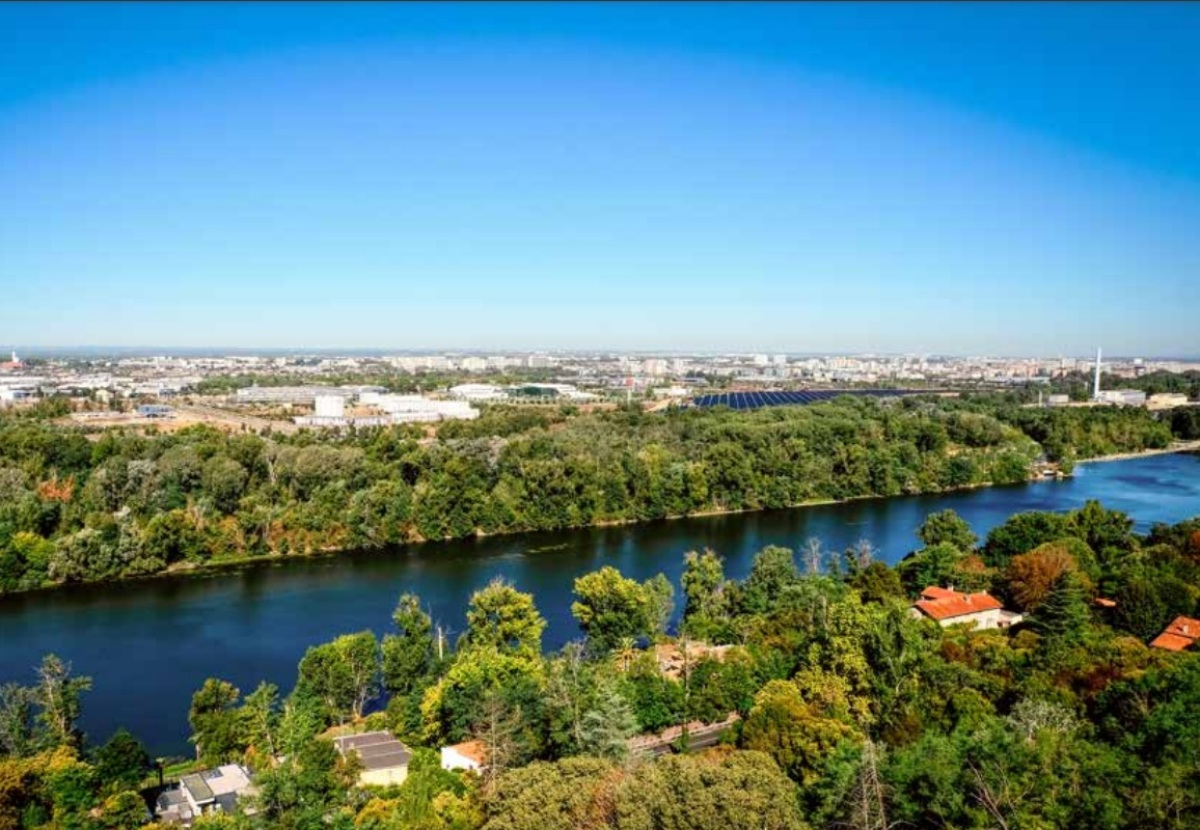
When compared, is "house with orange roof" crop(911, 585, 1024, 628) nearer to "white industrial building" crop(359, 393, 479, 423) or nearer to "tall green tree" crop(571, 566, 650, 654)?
"tall green tree" crop(571, 566, 650, 654)

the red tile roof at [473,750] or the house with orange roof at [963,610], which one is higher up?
the house with orange roof at [963,610]

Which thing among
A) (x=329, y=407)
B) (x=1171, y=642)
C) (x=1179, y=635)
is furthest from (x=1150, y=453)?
(x=329, y=407)

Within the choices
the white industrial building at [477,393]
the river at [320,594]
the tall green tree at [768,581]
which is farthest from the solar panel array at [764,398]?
the tall green tree at [768,581]

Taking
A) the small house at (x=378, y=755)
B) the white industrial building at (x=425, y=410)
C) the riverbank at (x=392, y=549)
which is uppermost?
the white industrial building at (x=425, y=410)

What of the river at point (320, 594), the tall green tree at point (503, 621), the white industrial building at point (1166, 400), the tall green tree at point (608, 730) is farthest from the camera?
the white industrial building at point (1166, 400)

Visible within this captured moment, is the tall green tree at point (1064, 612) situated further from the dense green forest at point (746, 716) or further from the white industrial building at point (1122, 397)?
the white industrial building at point (1122, 397)

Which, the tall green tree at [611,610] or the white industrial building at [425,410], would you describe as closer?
the tall green tree at [611,610]

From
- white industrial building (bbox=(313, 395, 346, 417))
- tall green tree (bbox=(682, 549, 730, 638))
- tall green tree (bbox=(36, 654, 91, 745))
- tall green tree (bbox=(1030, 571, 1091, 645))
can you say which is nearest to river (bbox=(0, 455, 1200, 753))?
tall green tree (bbox=(36, 654, 91, 745))

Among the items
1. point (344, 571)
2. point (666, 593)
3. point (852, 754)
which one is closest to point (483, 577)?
point (344, 571)
